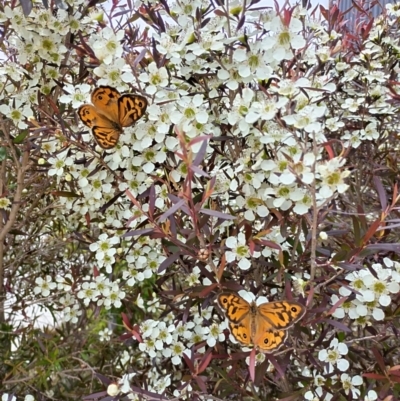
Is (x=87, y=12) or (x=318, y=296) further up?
(x=87, y=12)

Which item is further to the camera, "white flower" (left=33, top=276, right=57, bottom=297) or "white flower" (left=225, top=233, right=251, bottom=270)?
"white flower" (left=33, top=276, right=57, bottom=297)

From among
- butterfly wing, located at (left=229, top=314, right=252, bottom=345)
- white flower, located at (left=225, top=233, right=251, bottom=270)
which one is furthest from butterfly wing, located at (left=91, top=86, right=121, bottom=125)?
butterfly wing, located at (left=229, top=314, right=252, bottom=345)

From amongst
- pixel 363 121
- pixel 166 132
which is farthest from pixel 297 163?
pixel 363 121

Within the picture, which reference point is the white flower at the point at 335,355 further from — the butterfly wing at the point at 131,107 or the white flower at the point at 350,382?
the butterfly wing at the point at 131,107

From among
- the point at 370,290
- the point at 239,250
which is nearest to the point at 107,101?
the point at 239,250

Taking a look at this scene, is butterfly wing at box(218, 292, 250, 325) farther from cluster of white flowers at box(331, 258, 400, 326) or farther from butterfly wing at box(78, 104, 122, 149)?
butterfly wing at box(78, 104, 122, 149)

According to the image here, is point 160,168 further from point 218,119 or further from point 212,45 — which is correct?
point 212,45

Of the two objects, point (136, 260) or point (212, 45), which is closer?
point (212, 45)
